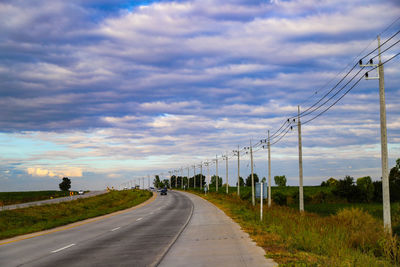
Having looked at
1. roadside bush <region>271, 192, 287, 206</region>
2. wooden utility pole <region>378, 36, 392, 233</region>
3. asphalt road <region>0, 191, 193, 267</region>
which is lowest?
roadside bush <region>271, 192, 287, 206</region>

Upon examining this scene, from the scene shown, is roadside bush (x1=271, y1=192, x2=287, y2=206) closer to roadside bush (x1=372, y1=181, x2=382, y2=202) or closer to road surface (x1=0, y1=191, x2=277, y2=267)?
roadside bush (x1=372, y1=181, x2=382, y2=202)

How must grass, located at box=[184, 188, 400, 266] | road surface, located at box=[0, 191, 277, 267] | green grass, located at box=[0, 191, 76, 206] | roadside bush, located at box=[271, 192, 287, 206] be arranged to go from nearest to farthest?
1. grass, located at box=[184, 188, 400, 266]
2. road surface, located at box=[0, 191, 277, 267]
3. roadside bush, located at box=[271, 192, 287, 206]
4. green grass, located at box=[0, 191, 76, 206]

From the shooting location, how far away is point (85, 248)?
14.9 meters

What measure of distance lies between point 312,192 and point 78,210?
56635 mm

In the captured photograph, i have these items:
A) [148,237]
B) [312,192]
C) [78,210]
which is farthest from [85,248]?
[312,192]

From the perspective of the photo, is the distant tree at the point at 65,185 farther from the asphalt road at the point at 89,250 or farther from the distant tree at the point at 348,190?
the asphalt road at the point at 89,250

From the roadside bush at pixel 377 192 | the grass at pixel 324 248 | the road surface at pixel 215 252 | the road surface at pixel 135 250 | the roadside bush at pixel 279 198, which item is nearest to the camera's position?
the grass at pixel 324 248

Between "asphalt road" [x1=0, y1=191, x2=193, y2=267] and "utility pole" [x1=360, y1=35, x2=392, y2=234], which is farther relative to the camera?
"utility pole" [x1=360, y1=35, x2=392, y2=234]

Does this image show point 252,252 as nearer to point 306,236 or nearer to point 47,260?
point 306,236

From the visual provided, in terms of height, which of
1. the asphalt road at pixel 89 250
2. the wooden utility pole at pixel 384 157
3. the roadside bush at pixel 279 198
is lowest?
the roadside bush at pixel 279 198

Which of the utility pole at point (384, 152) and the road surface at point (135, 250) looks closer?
the road surface at point (135, 250)

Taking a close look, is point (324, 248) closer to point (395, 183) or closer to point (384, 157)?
point (384, 157)

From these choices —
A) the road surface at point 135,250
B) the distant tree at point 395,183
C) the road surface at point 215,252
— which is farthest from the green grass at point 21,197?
the distant tree at point 395,183

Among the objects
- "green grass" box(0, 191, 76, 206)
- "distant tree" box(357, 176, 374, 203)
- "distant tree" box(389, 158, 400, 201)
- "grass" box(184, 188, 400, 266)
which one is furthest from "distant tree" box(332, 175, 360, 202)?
"grass" box(184, 188, 400, 266)
